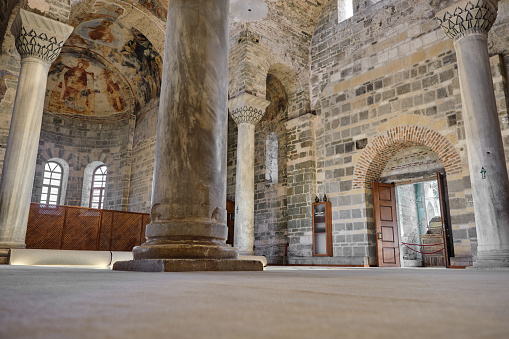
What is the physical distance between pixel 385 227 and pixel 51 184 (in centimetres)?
Result: 1376

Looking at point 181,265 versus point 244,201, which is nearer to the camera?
point 181,265

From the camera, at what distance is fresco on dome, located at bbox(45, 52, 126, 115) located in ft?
53.8

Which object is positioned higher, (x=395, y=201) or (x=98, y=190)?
(x=98, y=190)

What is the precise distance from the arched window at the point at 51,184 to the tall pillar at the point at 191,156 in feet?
47.8

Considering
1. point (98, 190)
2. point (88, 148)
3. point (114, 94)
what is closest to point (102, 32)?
point (114, 94)

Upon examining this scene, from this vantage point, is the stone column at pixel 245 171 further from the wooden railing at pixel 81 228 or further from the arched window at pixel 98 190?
the arched window at pixel 98 190

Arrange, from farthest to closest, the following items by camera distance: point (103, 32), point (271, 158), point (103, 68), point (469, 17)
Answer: point (103, 68) < point (103, 32) < point (271, 158) < point (469, 17)

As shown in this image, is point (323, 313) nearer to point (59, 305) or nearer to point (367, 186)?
point (59, 305)

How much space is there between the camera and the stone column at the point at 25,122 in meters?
6.31

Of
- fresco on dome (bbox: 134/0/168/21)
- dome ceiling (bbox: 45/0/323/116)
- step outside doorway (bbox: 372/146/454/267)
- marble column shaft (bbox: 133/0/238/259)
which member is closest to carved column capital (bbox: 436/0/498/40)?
step outside doorway (bbox: 372/146/454/267)

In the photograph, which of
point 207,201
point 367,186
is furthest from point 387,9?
point 207,201

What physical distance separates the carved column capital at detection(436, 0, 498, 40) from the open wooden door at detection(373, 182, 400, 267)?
15.2ft

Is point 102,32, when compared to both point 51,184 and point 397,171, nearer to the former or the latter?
point 51,184

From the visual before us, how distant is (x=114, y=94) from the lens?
17.3m
